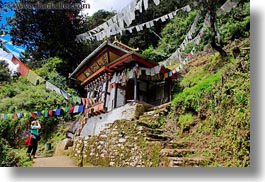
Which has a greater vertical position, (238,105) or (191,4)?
(191,4)

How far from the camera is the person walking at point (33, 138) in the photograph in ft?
9.76

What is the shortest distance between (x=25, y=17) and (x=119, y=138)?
1.35 metres

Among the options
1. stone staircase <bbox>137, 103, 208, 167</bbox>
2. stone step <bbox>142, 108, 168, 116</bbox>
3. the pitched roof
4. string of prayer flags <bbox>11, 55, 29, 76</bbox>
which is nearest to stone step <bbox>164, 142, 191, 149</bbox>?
stone staircase <bbox>137, 103, 208, 167</bbox>

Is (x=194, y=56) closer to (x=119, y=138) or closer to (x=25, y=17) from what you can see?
(x=119, y=138)

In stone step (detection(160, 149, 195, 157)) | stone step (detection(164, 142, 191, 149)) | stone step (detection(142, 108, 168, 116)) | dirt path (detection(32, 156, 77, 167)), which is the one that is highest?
stone step (detection(142, 108, 168, 116))

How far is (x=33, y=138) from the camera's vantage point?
9.92 ft

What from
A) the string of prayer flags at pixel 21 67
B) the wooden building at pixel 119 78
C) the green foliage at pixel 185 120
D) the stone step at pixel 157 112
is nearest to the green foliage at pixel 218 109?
the green foliage at pixel 185 120

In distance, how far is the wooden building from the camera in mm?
3264

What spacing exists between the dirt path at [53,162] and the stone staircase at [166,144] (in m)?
0.68

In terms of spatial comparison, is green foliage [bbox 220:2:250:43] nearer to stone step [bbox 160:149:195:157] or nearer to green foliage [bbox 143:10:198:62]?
green foliage [bbox 143:10:198:62]

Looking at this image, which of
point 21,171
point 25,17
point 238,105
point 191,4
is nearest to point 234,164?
point 238,105

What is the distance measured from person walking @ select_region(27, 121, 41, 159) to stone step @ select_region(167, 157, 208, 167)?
1140 mm

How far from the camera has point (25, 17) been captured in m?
3.12

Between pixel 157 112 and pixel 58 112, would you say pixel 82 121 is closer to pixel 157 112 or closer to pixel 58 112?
pixel 58 112
